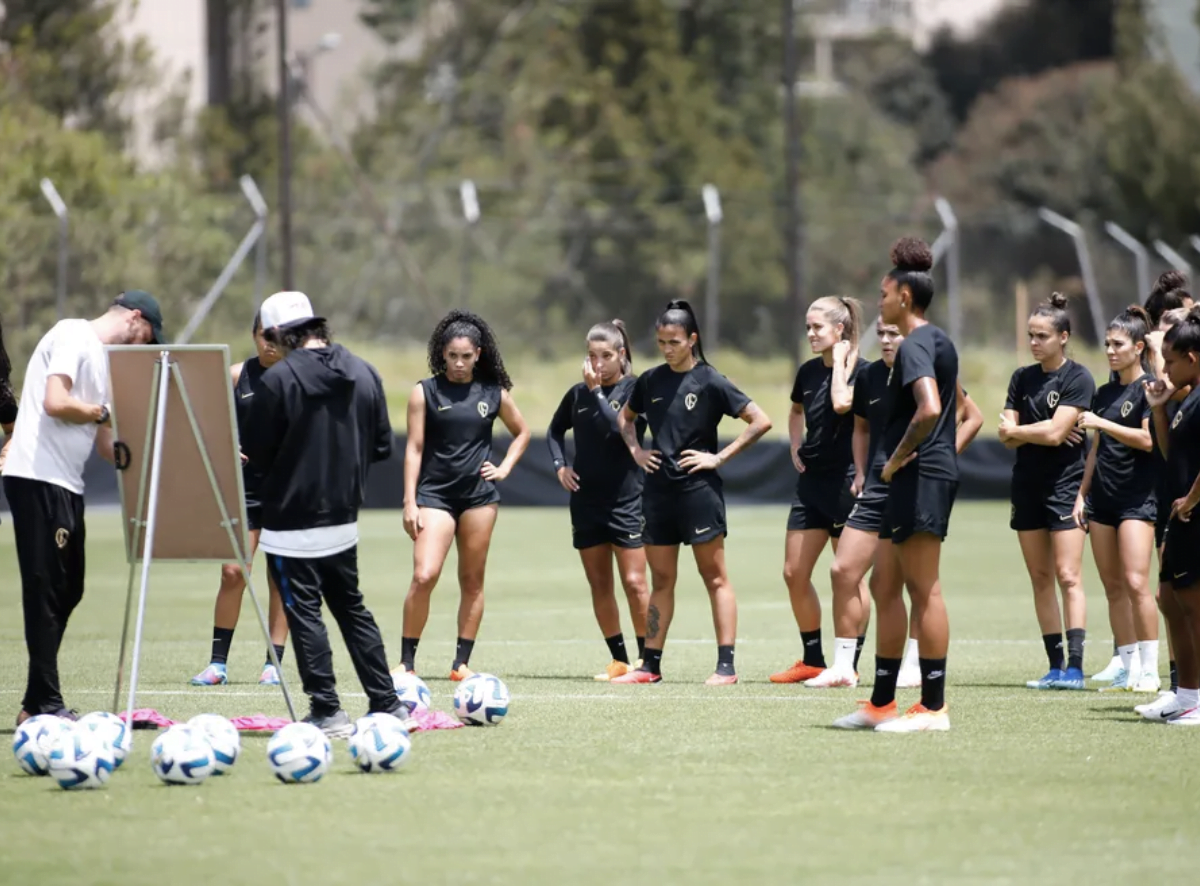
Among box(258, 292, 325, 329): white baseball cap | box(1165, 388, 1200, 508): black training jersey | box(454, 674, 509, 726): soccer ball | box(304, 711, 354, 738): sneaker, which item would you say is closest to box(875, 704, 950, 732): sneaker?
box(1165, 388, 1200, 508): black training jersey

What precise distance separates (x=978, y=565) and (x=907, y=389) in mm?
12435

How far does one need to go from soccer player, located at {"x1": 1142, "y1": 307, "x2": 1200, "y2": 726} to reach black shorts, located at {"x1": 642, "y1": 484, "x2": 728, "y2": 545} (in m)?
2.91

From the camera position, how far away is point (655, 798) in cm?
771

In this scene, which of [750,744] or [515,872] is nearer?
[515,872]

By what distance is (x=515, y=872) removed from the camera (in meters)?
6.46

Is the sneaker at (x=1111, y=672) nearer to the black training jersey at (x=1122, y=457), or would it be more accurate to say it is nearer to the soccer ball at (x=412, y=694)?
the black training jersey at (x=1122, y=457)

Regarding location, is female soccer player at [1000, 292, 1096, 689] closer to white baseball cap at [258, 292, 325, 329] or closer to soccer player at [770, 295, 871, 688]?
soccer player at [770, 295, 871, 688]

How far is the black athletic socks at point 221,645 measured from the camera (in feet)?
38.9

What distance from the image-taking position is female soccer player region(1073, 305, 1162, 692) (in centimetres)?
1114

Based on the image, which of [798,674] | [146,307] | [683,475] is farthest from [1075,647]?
[146,307]

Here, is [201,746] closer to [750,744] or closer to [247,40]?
[750,744]

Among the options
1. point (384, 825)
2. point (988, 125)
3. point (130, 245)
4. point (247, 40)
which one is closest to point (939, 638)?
point (384, 825)

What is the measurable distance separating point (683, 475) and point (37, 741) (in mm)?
4672

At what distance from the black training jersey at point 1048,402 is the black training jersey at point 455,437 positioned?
313cm
